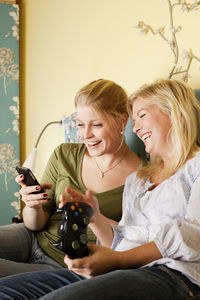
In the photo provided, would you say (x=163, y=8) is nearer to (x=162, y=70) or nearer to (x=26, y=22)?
(x=162, y=70)

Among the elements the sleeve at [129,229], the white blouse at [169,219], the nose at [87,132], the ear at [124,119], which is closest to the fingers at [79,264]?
the white blouse at [169,219]

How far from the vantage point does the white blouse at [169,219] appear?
0.92 meters

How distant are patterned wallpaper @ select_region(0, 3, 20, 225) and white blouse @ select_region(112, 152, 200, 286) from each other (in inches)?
76.4

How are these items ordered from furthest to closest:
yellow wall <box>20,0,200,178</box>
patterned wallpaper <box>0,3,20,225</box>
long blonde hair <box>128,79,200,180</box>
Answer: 1. patterned wallpaper <box>0,3,20,225</box>
2. yellow wall <box>20,0,200,178</box>
3. long blonde hair <box>128,79,200,180</box>

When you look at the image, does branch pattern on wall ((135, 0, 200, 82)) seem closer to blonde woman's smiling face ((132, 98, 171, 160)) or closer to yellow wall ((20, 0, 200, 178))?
yellow wall ((20, 0, 200, 178))

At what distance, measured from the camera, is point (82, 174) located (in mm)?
1652

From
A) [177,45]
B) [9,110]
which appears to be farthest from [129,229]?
[9,110]

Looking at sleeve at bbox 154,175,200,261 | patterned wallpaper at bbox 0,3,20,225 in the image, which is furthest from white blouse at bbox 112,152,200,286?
patterned wallpaper at bbox 0,3,20,225

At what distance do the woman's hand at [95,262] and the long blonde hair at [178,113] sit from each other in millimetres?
367

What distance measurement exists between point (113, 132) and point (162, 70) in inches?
14.7

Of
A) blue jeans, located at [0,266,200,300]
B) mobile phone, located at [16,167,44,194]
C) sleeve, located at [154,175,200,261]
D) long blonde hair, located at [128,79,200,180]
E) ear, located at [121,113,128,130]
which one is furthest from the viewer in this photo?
ear, located at [121,113,128,130]

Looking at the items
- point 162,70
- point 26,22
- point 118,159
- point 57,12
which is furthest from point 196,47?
point 26,22

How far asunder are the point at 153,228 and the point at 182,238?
0.20m

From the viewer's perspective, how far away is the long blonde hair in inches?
45.9
